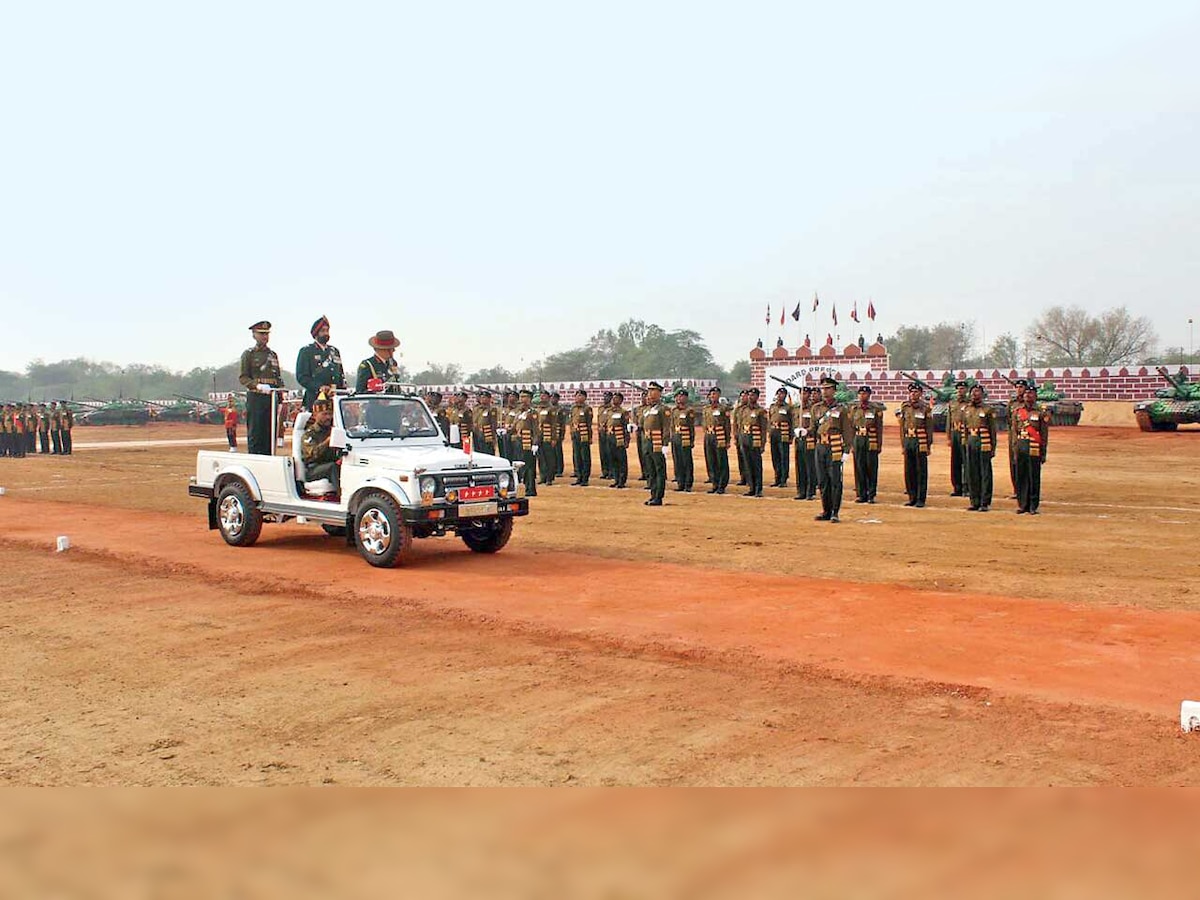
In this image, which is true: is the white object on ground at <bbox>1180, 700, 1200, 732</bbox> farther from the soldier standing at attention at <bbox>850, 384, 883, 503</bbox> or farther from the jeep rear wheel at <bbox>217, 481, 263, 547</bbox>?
the soldier standing at attention at <bbox>850, 384, 883, 503</bbox>

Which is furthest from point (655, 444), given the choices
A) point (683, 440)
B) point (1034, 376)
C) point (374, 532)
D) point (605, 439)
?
point (1034, 376)

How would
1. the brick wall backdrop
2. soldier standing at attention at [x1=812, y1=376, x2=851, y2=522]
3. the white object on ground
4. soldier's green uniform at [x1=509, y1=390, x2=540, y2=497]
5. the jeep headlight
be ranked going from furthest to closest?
1. the brick wall backdrop
2. soldier's green uniform at [x1=509, y1=390, x2=540, y2=497]
3. soldier standing at attention at [x1=812, y1=376, x2=851, y2=522]
4. the jeep headlight
5. the white object on ground

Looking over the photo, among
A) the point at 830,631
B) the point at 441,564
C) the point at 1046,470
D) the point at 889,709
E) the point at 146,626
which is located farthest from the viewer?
the point at 1046,470

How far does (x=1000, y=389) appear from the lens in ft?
152

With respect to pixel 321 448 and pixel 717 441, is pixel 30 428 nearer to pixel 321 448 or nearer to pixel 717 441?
A: pixel 717 441

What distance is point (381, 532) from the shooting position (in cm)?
1177

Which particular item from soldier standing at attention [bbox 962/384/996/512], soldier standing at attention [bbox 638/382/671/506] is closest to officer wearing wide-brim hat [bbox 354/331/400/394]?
soldier standing at attention [bbox 638/382/671/506]

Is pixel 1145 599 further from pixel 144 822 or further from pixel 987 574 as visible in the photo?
pixel 144 822

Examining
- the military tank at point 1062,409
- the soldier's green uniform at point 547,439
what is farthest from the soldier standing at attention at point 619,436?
the military tank at point 1062,409

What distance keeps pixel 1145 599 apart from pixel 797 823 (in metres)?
6.35

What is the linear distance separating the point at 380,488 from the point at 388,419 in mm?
1400

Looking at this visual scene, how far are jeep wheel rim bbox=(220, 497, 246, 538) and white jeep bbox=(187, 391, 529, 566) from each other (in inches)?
0.5

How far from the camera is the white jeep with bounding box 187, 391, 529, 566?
38.0ft

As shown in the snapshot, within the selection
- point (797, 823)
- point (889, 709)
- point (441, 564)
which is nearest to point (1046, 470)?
point (441, 564)
